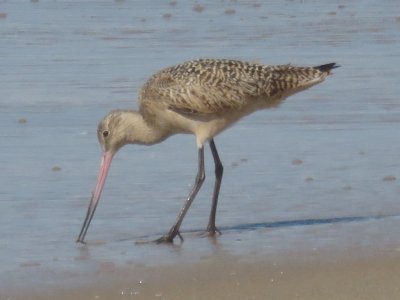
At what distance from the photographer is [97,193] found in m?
7.95

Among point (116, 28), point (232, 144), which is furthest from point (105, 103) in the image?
point (116, 28)

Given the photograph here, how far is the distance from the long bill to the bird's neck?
0.18 meters

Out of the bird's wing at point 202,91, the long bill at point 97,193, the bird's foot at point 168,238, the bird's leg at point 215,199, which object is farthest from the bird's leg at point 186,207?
the long bill at point 97,193

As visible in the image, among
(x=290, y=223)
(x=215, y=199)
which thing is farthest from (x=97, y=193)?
(x=290, y=223)

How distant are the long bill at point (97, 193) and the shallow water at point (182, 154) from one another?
64 millimetres

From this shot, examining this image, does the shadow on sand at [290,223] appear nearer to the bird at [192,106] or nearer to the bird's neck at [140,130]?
the bird at [192,106]

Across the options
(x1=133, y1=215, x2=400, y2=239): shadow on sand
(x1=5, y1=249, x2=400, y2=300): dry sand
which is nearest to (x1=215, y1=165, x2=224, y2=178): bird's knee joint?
(x1=133, y1=215, x2=400, y2=239): shadow on sand

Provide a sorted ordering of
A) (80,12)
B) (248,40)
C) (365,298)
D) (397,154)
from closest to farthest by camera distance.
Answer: (365,298), (397,154), (248,40), (80,12)

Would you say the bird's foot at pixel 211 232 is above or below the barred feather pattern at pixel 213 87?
below

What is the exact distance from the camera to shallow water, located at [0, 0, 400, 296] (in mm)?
7371

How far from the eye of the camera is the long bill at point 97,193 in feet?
24.5

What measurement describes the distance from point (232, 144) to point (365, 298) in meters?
3.70

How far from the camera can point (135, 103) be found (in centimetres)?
1116

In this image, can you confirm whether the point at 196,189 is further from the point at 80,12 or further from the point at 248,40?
the point at 80,12
